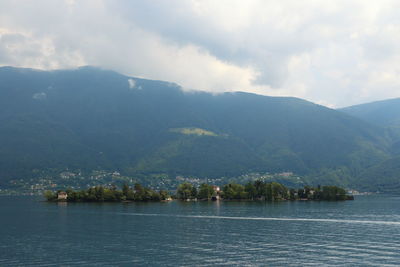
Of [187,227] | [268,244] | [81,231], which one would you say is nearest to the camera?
[268,244]

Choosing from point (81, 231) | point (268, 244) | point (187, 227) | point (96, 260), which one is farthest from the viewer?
point (187, 227)

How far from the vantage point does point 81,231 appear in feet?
349

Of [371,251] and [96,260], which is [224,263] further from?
[371,251]

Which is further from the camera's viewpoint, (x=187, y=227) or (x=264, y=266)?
(x=187, y=227)

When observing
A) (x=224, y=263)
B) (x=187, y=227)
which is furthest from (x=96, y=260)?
(x=187, y=227)

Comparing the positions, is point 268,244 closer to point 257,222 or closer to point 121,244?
point 121,244

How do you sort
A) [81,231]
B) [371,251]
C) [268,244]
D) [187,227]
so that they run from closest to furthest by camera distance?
1. [371,251]
2. [268,244]
3. [81,231]
4. [187,227]

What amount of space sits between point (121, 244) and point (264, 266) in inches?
1276

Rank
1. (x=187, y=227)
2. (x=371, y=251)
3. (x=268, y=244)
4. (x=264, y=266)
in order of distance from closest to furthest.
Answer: (x=264, y=266)
(x=371, y=251)
(x=268, y=244)
(x=187, y=227)

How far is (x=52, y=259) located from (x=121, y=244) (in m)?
17.9

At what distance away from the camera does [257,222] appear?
126m

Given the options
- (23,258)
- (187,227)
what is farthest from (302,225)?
(23,258)

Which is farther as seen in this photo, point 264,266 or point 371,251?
point 371,251

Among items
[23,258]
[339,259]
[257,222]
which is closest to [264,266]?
[339,259]
